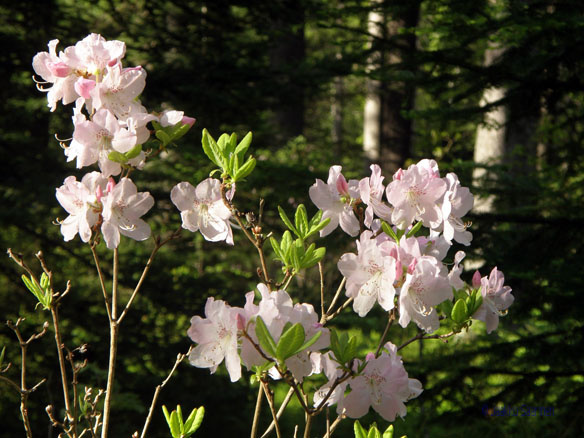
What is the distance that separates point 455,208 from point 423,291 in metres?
0.20

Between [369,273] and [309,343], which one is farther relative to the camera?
[369,273]

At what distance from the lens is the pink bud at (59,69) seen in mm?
993

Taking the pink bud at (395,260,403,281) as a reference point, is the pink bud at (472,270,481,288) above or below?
below

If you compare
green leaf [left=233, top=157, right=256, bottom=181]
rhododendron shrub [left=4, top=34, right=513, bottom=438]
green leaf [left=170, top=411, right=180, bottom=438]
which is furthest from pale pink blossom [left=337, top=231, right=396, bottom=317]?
green leaf [left=170, top=411, right=180, bottom=438]

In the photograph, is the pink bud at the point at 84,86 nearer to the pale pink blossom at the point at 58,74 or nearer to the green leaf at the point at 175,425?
the pale pink blossom at the point at 58,74

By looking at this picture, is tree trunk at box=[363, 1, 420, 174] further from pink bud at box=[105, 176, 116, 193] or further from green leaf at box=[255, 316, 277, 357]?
green leaf at box=[255, 316, 277, 357]

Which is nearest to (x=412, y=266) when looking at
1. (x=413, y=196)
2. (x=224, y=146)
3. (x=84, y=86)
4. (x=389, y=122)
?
(x=413, y=196)

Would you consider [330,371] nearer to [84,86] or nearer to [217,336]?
[217,336]

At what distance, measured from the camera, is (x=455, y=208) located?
993 millimetres

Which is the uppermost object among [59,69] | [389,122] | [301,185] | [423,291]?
[59,69]

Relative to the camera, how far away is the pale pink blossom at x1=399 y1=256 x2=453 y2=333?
835 mm

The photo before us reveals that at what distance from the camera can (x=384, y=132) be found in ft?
20.5

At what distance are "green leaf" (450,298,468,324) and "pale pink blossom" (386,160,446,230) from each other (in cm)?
14

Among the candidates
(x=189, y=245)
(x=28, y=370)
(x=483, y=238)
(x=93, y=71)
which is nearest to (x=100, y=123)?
(x=93, y=71)
